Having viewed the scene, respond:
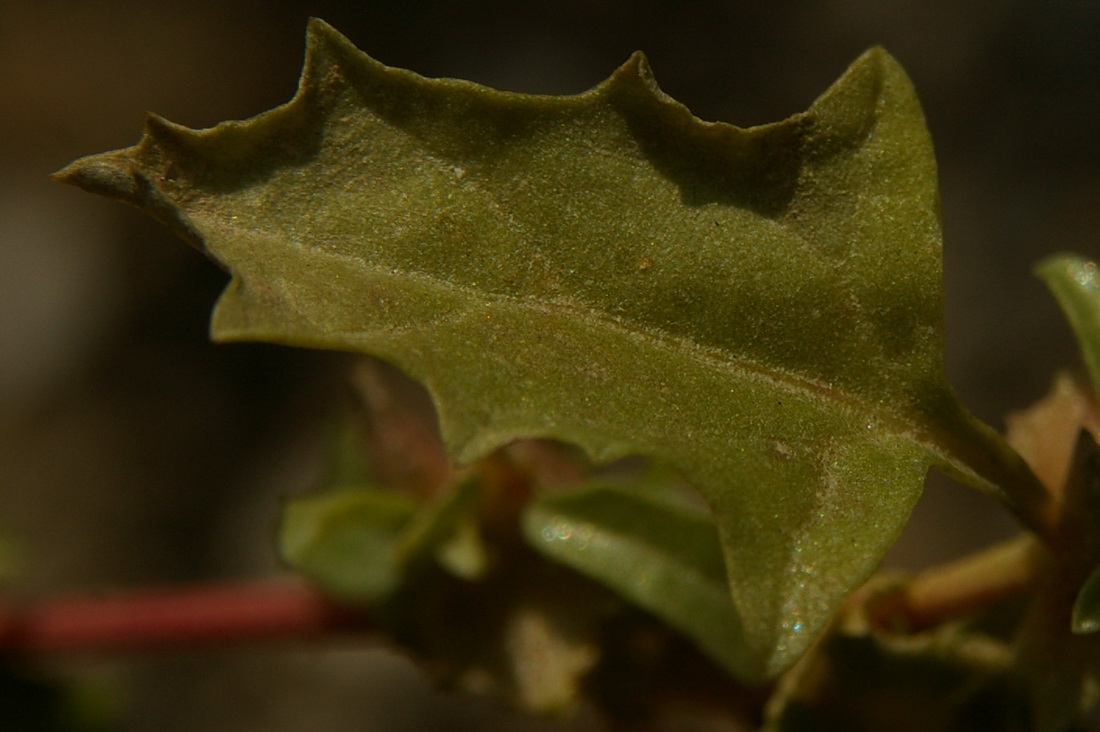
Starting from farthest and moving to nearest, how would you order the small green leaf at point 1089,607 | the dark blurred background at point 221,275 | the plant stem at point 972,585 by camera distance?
1. the dark blurred background at point 221,275
2. the plant stem at point 972,585
3. the small green leaf at point 1089,607

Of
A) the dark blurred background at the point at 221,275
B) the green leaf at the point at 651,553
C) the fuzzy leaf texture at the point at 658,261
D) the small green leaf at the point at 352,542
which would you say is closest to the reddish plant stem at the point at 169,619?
the small green leaf at the point at 352,542

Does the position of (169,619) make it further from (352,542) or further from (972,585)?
(972,585)

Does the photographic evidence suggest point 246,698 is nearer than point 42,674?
No

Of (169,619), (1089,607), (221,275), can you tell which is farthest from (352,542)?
(221,275)

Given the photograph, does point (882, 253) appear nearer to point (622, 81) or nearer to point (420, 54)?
point (622, 81)

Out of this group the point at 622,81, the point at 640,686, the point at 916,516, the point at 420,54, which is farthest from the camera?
the point at 420,54

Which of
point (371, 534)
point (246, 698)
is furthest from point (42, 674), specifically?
point (246, 698)

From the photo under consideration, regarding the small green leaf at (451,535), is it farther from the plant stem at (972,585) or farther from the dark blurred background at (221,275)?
the dark blurred background at (221,275)
